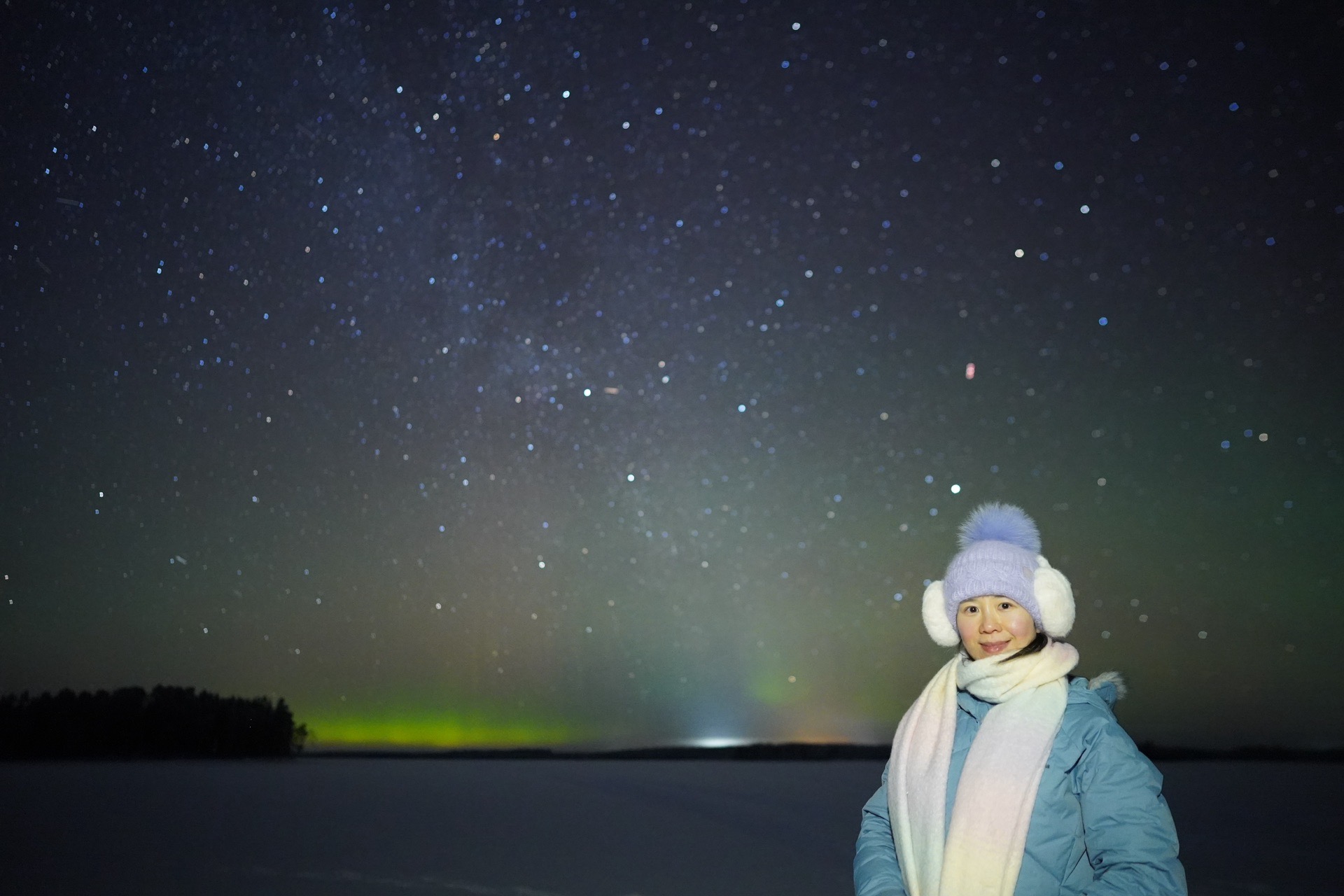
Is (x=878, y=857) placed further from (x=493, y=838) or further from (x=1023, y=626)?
(x=493, y=838)

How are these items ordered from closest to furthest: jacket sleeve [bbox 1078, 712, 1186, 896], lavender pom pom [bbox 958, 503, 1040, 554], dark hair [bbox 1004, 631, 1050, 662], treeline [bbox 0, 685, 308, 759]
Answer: jacket sleeve [bbox 1078, 712, 1186, 896] → dark hair [bbox 1004, 631, 1050, 662] → lavender pom pom [bbox 958, 503, 1040, 554] → treeline [bbox 0, 685, 308, 759]

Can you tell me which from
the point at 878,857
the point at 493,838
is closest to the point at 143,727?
the point at 493,838

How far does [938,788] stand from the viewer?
1.74 m

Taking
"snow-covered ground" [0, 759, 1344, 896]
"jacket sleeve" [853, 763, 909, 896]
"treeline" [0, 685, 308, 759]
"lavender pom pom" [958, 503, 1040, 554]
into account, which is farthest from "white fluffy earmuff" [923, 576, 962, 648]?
"treeline" [0, 685, 308, 759]

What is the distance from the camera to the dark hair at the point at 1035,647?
1.76 m

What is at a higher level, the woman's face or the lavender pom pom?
the lavender pom pom

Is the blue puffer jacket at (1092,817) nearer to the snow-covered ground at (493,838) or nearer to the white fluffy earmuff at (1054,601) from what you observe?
the white fluffy earmuff at (1054,601)

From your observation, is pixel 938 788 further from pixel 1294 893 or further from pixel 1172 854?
pixel 1294 893

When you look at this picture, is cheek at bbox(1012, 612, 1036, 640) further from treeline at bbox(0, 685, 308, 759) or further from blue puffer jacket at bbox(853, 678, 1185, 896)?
treeline at bbox(0, 685, 308, 759)

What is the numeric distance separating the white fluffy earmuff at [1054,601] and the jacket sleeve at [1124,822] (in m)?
0.22

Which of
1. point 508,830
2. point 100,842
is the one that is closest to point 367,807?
point 508,830

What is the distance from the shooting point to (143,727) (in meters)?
39.0

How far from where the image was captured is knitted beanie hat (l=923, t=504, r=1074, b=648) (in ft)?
5.95

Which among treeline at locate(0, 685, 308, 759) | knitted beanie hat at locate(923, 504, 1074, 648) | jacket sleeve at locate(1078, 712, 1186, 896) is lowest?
treeline at locate(0, 685, 308, 759)
